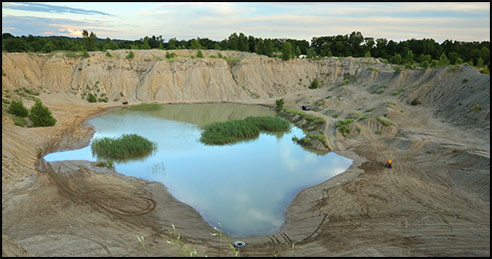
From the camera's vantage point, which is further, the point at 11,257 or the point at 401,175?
the point at 401,175

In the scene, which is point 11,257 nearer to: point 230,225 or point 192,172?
point 230,225

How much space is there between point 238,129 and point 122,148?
9.48 meters

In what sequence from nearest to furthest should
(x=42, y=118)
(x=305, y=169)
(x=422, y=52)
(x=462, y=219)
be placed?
(x=462, y=219)
(x=305, y=169)
(x=42, y=118)
(x=422, y=52)

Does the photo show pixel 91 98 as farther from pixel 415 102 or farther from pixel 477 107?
pixel 477 107


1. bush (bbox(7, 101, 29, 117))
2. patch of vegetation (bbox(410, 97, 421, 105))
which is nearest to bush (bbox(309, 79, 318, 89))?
patch of vegetation (bbox(410, 97, 421, 105))

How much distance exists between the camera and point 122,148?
21.0m

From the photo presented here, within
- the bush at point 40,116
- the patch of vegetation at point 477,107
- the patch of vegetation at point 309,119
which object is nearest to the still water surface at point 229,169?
the patch of vegetation at point 309,119

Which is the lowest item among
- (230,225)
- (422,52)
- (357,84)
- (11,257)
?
(230,225)

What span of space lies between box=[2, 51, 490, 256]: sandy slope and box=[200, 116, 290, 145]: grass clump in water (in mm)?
4872

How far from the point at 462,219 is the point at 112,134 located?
2394 cm

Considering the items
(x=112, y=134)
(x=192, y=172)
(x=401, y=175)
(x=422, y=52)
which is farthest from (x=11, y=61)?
(x=422, y=52)

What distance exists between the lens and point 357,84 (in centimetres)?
4462

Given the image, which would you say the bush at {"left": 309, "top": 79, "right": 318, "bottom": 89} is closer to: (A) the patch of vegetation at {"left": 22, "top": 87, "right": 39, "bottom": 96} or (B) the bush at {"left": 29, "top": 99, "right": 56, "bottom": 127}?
(B) the bush at {"left": 29, "top": 99, "right": 56, "bottom": 127}

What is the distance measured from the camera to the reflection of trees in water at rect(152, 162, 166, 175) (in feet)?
60.8
